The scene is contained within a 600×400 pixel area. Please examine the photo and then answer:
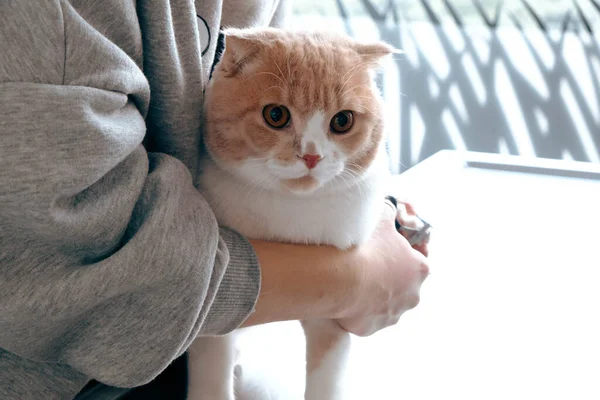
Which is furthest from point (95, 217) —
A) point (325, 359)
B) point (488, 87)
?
point (488, 87)

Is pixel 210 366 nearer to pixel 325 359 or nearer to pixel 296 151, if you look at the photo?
pixel 325 359

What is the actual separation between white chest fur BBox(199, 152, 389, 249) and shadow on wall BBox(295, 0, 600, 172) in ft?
5.24

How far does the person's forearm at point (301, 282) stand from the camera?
2.52 feet

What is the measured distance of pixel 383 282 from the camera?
88 centimetres

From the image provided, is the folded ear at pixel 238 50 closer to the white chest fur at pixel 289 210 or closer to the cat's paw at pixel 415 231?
the white chest fur at pixel 289 210

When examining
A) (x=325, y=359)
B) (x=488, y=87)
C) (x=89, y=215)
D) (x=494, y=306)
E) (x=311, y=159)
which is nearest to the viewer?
(x=89, y=215)

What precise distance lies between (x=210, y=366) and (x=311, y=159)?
0.32 meters

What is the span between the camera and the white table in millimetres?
932

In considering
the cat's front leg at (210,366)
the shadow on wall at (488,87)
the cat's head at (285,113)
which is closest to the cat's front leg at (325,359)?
the cat's front leg at (210,366)

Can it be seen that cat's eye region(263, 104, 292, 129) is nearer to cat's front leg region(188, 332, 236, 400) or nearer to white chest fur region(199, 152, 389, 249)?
white chest fur region(199, 152, 389, 249)

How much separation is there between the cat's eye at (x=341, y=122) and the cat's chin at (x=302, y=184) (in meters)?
0.07

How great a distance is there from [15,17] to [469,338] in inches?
31.9

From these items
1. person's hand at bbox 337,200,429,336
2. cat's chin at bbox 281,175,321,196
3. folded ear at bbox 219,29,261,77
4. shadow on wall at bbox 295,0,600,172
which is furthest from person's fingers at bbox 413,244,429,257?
shadow on wall at bbox 295,0,600,172

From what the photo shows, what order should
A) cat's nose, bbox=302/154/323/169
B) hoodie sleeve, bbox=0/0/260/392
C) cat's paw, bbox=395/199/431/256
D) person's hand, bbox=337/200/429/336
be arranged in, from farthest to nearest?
cat's paw, bbox=395/199/431/256 → person's hand, bbox=337/200/429/336 → cat's nose, bbox=302/154/323/169 → hoodie sleeve, bbox=0/0/260/392
